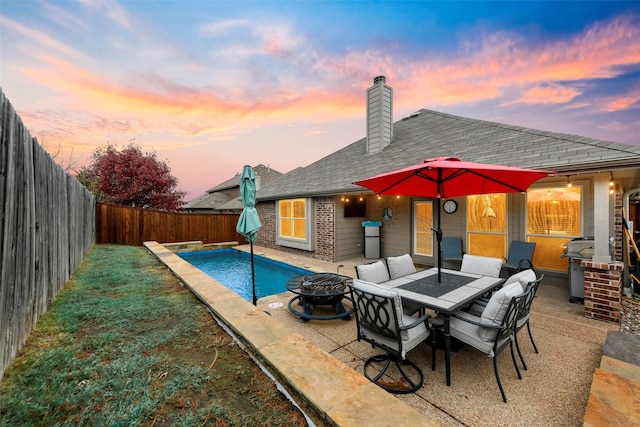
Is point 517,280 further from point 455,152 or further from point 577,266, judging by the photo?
point 455,152

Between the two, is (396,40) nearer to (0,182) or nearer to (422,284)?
(422,284)

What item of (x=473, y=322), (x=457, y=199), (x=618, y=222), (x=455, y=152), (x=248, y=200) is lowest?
(x=473, y=322)

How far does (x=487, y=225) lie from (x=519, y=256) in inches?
43.7

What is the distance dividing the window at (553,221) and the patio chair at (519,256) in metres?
0.31

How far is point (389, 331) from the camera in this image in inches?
105

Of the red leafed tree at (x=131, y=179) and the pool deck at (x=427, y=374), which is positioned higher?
the red leafed tree at (x=131, y=179)

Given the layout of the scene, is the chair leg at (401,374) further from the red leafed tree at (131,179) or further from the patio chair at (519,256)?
the red leafed tree at (131,179)

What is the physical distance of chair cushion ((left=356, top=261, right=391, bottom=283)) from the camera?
3.90 meters

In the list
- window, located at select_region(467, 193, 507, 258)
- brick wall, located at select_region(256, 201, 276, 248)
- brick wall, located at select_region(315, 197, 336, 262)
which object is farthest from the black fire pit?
brick wall, located at select_region(256, 201, 276, 248)

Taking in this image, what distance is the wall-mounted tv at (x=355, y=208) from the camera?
964cm

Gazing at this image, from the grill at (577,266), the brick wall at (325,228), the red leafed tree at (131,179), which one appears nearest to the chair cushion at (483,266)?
the grill at (577,266)

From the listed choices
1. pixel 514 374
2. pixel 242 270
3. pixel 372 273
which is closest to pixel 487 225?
pixel 372 273

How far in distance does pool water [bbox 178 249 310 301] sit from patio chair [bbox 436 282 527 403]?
199 inches

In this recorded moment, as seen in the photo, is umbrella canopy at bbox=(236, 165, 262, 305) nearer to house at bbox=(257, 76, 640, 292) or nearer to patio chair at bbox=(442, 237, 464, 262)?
house at bbox=(257, 76, 640, 292)
